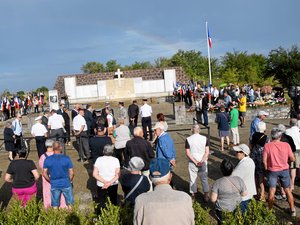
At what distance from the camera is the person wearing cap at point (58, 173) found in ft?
20.9

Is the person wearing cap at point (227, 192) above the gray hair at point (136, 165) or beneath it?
beneath

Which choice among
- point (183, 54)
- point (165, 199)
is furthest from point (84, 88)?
point (165, 199)

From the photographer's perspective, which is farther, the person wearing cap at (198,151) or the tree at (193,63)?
the tree at (193,63)

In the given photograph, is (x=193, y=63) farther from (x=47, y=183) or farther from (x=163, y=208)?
(x=163, y=208)

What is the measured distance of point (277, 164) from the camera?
21.4ft

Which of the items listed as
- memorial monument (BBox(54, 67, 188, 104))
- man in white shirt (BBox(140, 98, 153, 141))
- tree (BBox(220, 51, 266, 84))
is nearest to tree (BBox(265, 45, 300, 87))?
tree (BBox(220, 51, 266, 84))

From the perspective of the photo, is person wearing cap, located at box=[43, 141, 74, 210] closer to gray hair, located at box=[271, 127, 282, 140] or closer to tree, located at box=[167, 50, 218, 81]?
gray hair, located at box=[271, 127, 282, 140]

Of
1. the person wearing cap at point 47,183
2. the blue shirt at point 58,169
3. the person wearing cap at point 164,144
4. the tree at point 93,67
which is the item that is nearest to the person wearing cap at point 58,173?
the blue shirt at point 58,169

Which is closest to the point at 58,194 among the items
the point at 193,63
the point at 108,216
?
the point at 108,216

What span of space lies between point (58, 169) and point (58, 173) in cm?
8

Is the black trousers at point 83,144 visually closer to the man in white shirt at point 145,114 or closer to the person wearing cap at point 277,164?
the man in white shirt at point 145,114

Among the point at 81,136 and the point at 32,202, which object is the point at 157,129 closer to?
the point at 32,202

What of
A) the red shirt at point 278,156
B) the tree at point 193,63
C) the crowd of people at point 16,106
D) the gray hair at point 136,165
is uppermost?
the tree at point 193,63

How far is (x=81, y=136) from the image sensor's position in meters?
11.6
